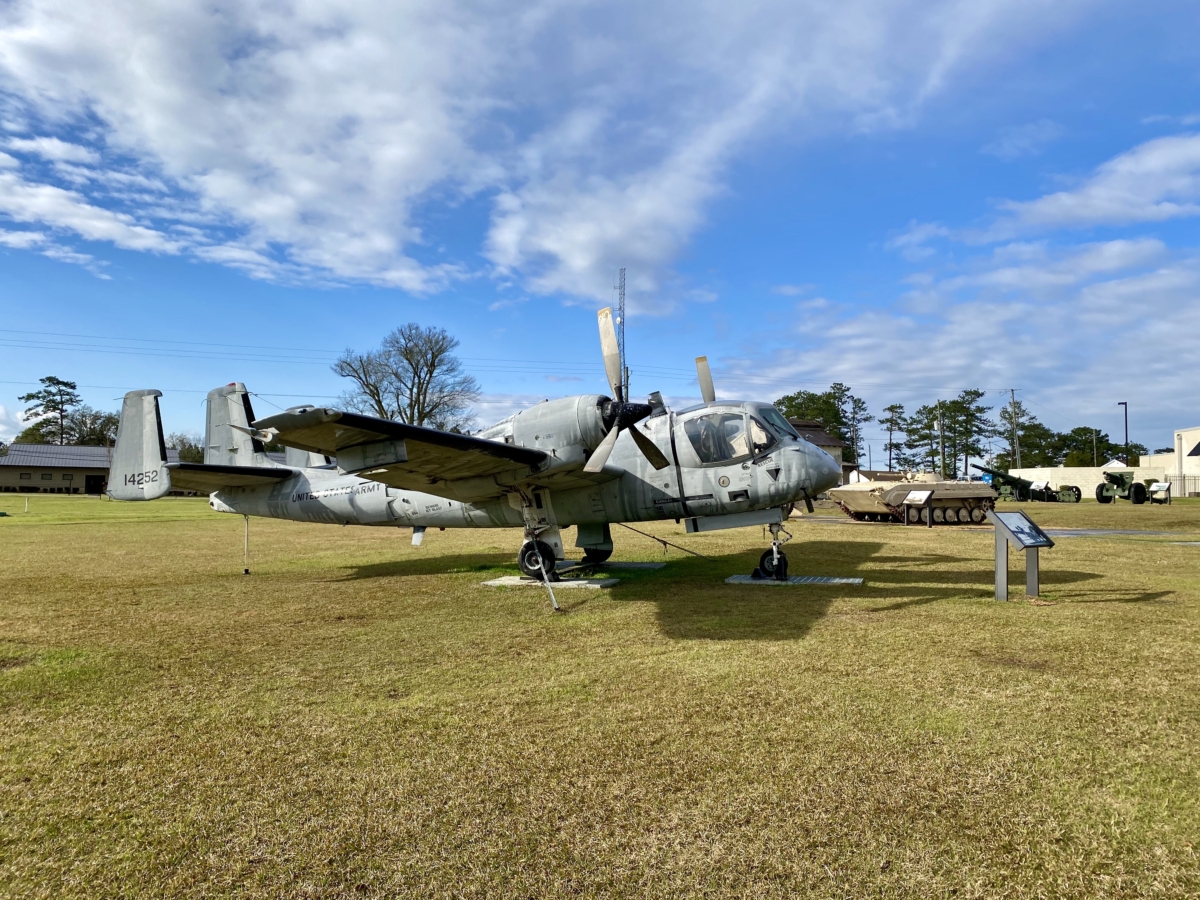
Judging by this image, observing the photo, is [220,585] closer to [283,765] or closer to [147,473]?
[147,473]

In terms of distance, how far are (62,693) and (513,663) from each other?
11.9ft

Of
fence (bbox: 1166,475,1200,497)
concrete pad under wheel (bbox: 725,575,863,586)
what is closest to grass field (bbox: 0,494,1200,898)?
concrete pad under wheel (bbox: 725,575,863,586)

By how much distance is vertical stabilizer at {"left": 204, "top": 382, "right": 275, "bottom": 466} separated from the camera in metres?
13.6

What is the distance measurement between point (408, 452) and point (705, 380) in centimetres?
534

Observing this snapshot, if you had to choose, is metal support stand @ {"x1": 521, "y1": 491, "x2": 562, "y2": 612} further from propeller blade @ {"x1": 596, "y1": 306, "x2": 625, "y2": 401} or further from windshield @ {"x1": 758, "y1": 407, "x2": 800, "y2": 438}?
Result: windshield @ {"x1": 758, "y1": 407, "x2": 800, "y2": 438}

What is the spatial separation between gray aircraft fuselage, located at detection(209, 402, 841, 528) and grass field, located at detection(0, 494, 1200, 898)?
2.16 metres

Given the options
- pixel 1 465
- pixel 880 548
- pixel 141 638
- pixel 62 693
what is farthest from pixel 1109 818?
pixel 1 465

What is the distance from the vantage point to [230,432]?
13891mm

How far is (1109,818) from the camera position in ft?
10.4

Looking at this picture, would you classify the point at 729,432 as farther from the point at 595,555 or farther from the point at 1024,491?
the point at 1024,491

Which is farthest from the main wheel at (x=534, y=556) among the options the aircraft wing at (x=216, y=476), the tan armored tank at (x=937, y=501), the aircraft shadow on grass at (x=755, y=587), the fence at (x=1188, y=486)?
the fence at (x=1188, y=486)

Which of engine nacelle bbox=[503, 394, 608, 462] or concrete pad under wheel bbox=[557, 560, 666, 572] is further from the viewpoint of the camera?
concrete pad under wheel bbox=[557, 560, 666, 572]

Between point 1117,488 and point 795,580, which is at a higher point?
point 1117,488

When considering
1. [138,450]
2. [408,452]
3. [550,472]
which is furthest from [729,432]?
[138,450]
